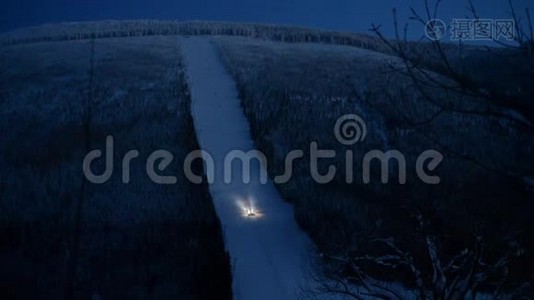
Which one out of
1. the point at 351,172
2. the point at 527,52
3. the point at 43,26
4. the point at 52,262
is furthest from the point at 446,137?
the point at 43,26

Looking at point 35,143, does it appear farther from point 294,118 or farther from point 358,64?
point 358,64

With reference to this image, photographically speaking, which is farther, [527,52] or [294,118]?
[294,118]

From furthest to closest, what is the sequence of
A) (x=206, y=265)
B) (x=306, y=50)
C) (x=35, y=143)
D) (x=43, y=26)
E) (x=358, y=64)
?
(x=43, y=26) → (x=306, y=50) → (x=358, y=64) → (x=35, y=143) → (x=206, y=265)

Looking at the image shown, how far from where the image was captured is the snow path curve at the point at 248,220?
9.40 metres

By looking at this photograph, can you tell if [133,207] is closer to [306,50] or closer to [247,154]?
[247,154]

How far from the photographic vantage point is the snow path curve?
940 centimetres

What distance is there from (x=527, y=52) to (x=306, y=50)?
92.2 ft

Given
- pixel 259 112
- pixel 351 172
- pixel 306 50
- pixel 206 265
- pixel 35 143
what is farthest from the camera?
pixel 306 50

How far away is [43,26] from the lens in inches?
1639

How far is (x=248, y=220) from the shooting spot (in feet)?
38.2

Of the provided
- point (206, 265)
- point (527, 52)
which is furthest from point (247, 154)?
point (527, 52)

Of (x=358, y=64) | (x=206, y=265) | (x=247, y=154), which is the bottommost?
(x=206, y=265)

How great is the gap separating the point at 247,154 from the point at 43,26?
33.5m

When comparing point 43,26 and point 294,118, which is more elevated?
point 43,26
